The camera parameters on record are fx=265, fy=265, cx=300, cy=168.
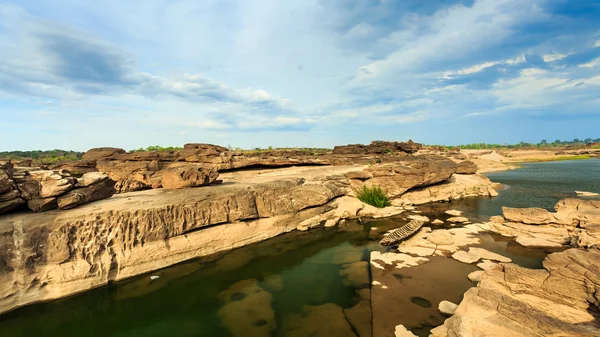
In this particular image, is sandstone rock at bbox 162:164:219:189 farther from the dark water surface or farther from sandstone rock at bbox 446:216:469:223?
→ sandstone rock at bbox 446:216:469:223

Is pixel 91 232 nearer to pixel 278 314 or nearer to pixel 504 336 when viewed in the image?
pixel 278 314

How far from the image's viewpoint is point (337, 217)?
23.3m

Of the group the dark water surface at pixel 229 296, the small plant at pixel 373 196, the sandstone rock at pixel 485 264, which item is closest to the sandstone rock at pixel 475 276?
the dark water surface at pixel 229 296

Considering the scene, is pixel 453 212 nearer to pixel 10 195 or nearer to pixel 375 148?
pixel 375 148

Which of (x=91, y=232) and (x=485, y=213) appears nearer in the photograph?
(x=91, y=232)

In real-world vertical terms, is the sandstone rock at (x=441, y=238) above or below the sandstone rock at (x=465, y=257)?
above

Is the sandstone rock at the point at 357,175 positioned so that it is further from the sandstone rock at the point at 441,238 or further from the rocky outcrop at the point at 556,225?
the rocky outcrop at the point at 556,225

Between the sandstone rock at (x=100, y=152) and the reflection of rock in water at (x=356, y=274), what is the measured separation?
33.8 metres

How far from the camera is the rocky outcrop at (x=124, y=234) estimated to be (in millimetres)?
11646

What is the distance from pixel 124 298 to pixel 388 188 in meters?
23.9

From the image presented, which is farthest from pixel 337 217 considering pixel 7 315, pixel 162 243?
pixel 7 315

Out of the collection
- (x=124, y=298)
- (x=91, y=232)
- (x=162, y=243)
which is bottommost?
(x=124, y=298)

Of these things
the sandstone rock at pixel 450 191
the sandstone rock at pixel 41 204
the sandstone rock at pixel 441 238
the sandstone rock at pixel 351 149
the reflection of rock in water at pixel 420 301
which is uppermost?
the sandstone rock at pixel 351 149

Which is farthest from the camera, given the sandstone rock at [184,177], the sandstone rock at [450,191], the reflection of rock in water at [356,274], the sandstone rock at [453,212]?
the sandstone rock at [450,191]
